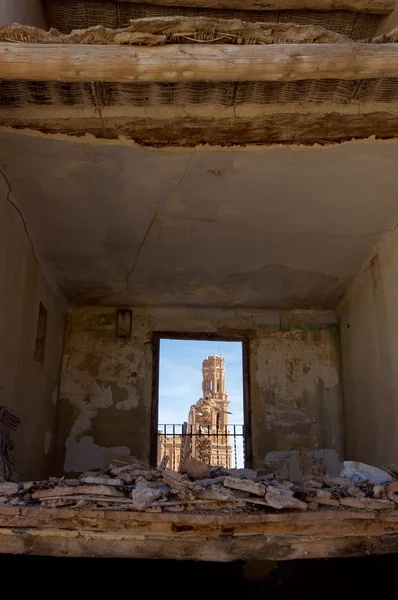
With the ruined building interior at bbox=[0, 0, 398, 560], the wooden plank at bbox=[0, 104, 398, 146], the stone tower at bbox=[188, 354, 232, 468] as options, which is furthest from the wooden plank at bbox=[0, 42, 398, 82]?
the stone tower at bbox=[188, 354, 232, 468]

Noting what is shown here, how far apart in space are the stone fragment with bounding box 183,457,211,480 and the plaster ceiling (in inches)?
88.8

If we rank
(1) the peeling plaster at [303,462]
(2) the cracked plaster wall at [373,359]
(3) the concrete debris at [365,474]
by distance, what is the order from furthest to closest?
1. (1) the peeling plaster at [303,462]
2. (2) the cracked plaster wall at [373,359]
3. (3) the concrete debris at [365,474]

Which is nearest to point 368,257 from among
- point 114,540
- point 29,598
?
point 114,540

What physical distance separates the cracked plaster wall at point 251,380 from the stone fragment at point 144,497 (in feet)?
12.7

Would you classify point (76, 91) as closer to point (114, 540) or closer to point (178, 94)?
point (178, 94)

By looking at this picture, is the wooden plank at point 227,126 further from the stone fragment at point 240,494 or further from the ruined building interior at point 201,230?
the stone fragment at point 240,494

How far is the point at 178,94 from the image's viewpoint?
3.67 meters

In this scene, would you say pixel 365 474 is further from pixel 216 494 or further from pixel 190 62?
pixel 190 62

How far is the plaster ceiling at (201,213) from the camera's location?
13.9ft

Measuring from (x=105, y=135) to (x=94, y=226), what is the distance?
1369mm

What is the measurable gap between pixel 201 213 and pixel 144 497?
2.78 m

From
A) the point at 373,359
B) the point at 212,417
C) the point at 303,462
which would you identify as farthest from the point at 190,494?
the point at 212,417

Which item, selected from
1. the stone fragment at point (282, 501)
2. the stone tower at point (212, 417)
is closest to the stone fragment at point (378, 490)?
the stone fragment at point (282, 501)

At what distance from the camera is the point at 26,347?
5.32 meters
